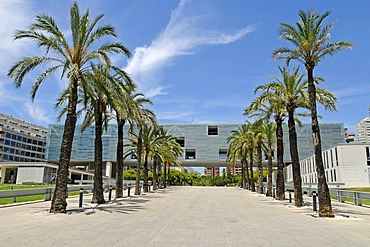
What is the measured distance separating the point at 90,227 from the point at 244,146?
4089 cm

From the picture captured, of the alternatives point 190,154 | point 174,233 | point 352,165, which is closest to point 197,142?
point 190,154

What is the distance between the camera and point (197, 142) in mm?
88750

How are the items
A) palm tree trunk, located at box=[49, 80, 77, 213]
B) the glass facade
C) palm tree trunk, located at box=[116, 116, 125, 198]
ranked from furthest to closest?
the glass facade, palm tree trunk, located at box=[116, 116, 125, 198], palm tree trunk, located at box=[49, 80, 77, 213]

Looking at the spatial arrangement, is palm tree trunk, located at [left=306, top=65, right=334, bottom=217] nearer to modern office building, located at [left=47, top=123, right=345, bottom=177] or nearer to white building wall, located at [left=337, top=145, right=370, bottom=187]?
white building wall, located at [left=337, top=145, right=370, bottom=187]

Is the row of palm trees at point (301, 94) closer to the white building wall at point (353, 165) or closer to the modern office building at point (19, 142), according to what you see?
the white building wall at point (353, 165)

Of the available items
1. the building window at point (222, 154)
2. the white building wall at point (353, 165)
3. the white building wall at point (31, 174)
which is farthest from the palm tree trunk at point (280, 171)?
the building window at point (222, 154)

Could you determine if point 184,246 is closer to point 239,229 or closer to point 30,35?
point 239,229

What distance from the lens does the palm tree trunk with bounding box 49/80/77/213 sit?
15555mm

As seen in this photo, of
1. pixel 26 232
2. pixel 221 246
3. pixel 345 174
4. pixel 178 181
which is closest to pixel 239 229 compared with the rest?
pixel 221 246

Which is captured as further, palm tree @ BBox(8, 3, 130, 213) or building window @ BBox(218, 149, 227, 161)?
building window @ BBox(218, 149, 227, 161)

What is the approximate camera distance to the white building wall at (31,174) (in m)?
70.7

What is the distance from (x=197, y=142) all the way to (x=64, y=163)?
239 ft

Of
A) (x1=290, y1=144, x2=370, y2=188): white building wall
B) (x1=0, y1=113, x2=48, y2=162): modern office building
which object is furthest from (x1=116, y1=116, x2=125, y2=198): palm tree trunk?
(x1=0, y1=113, x2=48, y2=162): modern office building

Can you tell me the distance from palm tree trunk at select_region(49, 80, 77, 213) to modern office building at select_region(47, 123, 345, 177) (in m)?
69.9
